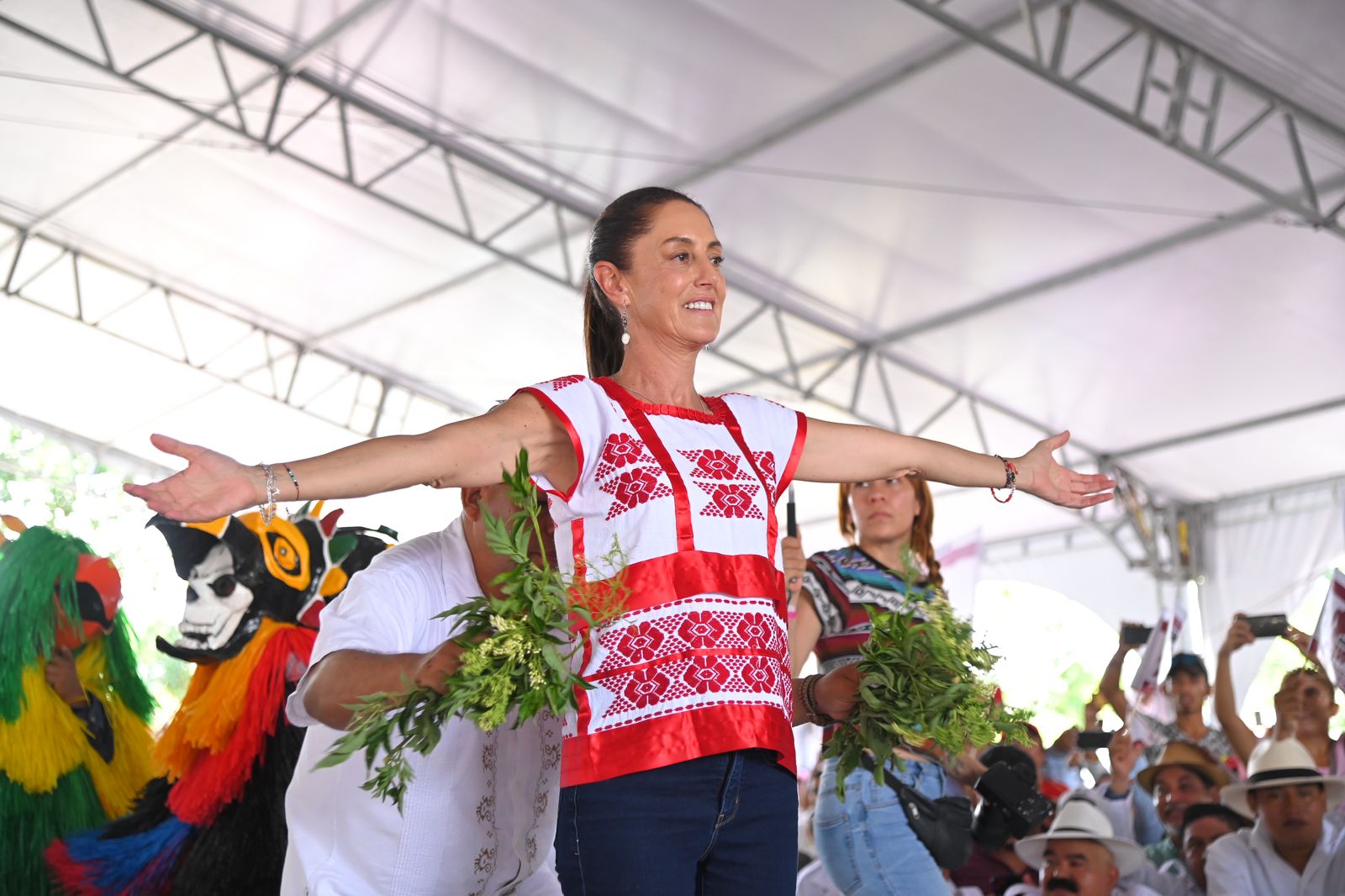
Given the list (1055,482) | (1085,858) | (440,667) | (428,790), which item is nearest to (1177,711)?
(1085,858)

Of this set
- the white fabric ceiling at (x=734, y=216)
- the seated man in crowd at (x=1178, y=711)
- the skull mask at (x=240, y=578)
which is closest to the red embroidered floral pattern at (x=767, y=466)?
the skull mask at (x=240, y=578)

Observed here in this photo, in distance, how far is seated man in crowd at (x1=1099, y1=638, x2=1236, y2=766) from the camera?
5895mm

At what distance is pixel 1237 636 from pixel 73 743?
162 inches

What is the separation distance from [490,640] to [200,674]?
5.91 feet

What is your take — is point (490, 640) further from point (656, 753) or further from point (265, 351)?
point (265, 351)

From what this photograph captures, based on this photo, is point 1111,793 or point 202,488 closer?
point 202,488

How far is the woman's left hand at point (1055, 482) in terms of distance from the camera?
7.25 ft

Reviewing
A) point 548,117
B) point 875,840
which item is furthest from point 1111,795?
point 548,117

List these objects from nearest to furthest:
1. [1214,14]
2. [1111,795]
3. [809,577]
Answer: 1. [809,577]
2. [1111,795]
3. [1214,14]

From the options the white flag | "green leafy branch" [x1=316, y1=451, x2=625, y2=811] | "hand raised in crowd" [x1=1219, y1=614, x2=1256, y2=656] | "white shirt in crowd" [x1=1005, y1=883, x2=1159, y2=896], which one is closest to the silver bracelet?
"green leafy branch" [x1=316, y1=451, x2=625, y2=811]

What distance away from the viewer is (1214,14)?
6.53 metres

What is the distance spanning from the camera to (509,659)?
5.40ft

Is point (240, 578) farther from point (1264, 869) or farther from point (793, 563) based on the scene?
point (1264, 869)

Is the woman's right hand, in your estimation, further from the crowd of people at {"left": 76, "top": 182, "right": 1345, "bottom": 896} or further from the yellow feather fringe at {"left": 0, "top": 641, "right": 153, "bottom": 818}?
Answer: the yellow feather fringe at {"left": 0, "top": 641, "right": 153, "bottom": 818}
